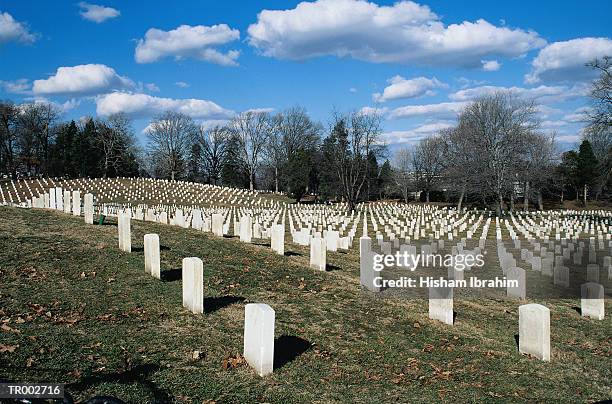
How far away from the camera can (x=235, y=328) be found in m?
7.73

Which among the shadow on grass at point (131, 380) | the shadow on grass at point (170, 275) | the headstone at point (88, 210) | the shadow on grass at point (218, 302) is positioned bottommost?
the shadow on grass at point (131, 380)

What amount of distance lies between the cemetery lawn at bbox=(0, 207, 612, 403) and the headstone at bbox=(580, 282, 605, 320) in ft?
0.85

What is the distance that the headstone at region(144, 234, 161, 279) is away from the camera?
32.8ft

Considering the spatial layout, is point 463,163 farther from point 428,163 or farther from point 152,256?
point 152,256

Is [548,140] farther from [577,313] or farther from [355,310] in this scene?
[355,310]

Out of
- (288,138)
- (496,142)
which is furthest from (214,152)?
(496,142)

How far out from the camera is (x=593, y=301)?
10766mm

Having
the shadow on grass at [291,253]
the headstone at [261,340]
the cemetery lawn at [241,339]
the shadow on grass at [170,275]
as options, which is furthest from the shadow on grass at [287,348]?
the shadow on grass at [291,253]

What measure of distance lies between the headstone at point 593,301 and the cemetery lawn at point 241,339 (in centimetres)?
26

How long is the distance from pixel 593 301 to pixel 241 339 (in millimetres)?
8167

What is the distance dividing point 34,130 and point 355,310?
85429mm

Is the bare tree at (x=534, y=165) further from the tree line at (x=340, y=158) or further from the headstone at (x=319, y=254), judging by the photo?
the headstone at (x=319, y=254)

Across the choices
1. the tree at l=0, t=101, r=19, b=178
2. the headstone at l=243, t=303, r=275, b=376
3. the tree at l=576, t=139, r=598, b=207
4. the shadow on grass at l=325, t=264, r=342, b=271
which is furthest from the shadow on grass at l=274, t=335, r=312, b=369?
the tree at l=0, t=101, r=19, b=178
